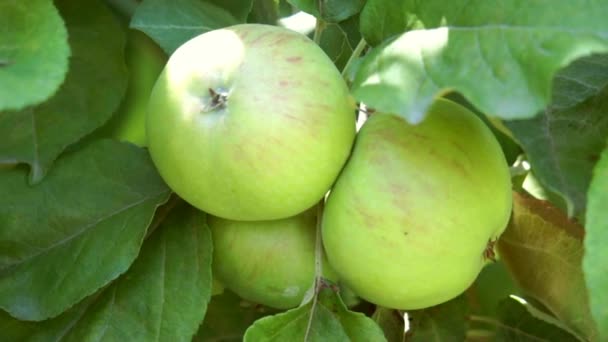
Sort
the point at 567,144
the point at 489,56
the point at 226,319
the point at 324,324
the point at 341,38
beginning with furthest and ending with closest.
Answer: the point at 226,319, the point at 341,38, the point at 324,324, the point at 567,144, the point at 489,56

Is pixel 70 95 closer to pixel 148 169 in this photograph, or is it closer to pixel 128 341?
pixel 148 169

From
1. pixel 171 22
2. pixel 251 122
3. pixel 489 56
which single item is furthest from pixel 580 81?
pixel 171 22

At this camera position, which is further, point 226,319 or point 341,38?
point 226,319

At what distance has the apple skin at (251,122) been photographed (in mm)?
733

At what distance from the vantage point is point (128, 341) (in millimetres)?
890

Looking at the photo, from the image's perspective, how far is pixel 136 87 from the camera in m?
1.02

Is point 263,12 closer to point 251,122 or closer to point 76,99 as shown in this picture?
point 76,99

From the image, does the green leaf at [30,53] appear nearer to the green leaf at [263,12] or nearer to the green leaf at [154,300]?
the green leaf at [154,300]

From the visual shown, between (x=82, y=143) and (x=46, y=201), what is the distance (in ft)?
0.27

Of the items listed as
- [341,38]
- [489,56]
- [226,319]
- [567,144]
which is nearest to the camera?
[489,56]

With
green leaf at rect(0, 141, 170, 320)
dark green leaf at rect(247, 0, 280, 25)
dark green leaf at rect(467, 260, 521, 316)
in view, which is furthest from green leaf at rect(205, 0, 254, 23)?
dark green leaf at rect(467, 260, 521, 316)

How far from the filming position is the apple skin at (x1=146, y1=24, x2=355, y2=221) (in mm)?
733

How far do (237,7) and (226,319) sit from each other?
1.28ft

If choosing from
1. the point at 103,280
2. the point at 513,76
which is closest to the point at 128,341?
the point at 103,280
